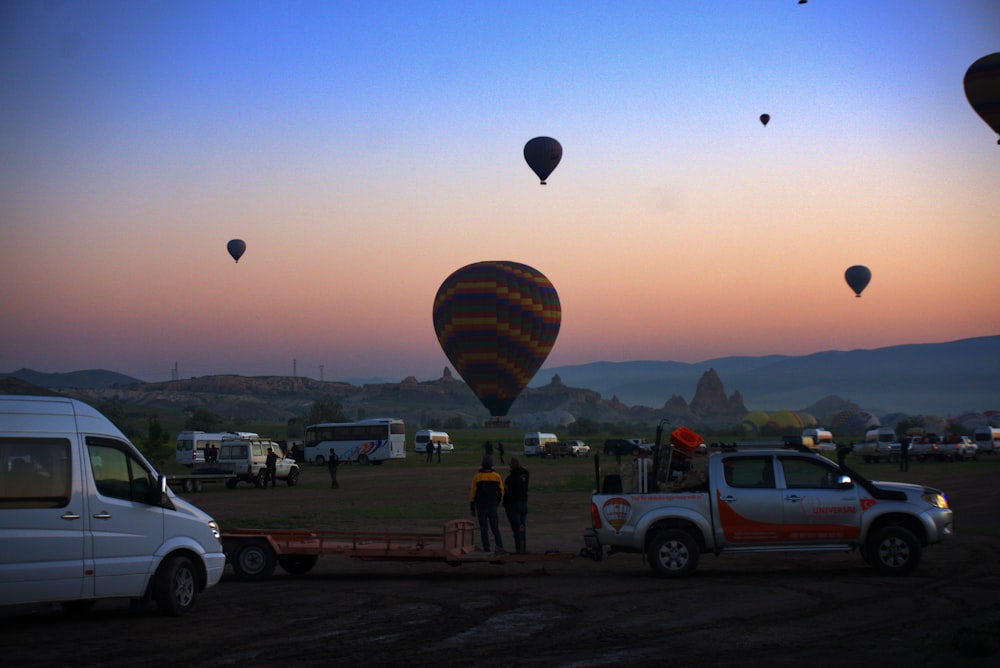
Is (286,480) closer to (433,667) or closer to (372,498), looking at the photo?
(372,498)

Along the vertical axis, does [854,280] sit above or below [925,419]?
above

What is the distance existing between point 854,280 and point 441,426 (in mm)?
117217

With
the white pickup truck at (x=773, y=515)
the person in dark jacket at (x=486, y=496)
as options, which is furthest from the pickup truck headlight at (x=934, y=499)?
the person in dark jacket at (x=486, y=496)

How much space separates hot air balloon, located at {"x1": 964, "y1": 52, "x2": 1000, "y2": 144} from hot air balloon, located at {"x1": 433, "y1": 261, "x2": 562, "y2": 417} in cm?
2560

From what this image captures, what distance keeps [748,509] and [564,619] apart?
451cm

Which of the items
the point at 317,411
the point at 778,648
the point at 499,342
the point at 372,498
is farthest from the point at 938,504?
the point at 317,411

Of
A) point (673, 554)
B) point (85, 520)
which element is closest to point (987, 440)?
point (673, 554)

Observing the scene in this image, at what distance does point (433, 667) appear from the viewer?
376 inches

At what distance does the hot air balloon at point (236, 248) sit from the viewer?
→ 7419cm

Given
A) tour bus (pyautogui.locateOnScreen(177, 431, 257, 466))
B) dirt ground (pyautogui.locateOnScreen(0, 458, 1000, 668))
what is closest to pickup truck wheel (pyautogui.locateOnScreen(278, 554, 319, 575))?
dirt ground (pyautogui.locateOnScreen(0, 458, 1000, 668))

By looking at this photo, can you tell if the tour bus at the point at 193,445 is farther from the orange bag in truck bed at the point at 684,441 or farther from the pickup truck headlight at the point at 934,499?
the pickup truck headlight at the point at 934,499

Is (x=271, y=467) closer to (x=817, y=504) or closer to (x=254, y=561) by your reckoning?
(x=254, y=561)

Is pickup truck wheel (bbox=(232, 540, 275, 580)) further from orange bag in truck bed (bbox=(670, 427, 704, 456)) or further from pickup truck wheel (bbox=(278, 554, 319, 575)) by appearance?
orange bag in truck bed (bbox=(670, 427, 704, 456))

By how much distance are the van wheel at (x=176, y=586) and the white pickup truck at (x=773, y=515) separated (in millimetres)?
5898
